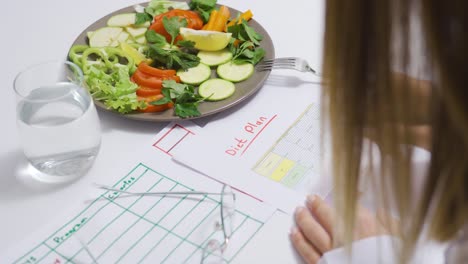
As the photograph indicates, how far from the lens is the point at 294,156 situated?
0.88 meters

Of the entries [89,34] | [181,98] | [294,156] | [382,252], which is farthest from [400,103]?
[89,34]

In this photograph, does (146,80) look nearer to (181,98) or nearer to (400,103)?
(181,98)

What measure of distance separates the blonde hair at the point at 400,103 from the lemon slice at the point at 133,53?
19.3 inches

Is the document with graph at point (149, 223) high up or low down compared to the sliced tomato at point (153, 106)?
down

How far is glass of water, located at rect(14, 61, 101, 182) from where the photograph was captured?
824 millimetres

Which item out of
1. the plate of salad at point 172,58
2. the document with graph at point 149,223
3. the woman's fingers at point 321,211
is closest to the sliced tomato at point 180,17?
the plate of salad at point 172,58

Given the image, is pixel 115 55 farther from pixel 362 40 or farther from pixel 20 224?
pixel 362 40

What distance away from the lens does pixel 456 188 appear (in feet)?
1.79

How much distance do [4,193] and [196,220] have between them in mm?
291

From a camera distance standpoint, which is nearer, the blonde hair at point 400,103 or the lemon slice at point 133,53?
the blonde hair at point 400,103

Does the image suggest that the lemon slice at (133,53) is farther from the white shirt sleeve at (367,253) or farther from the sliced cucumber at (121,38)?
the white shirt sleeve at (367,253)

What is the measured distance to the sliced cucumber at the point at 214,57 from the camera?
3.38 feet

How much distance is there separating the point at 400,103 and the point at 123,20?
2.35 ft

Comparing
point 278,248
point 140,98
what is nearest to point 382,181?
point 278,248
